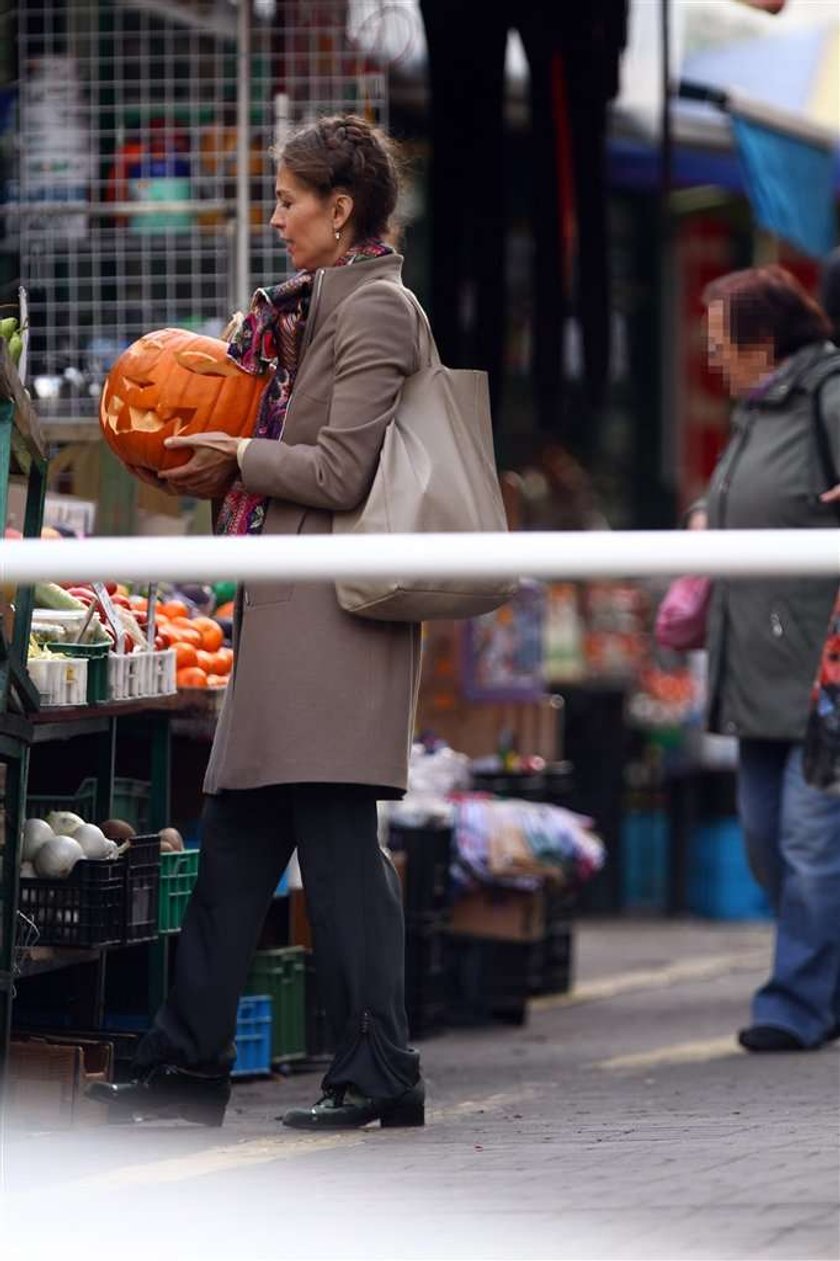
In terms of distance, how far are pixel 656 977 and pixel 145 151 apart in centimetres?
382

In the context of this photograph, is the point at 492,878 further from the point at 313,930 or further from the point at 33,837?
the point at 313,930

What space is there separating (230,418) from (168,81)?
282 cm

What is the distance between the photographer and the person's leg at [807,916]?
6.95m

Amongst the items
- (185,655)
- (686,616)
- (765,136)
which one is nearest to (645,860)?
(765,136)

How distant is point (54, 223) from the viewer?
775 cm

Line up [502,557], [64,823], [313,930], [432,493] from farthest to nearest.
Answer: [64,823] < [313,930] < [432,493] < [502,557]

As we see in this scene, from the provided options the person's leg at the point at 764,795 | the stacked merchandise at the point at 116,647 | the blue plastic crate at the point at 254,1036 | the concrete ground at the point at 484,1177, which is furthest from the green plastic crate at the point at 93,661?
the person's leg at the point at 764,795

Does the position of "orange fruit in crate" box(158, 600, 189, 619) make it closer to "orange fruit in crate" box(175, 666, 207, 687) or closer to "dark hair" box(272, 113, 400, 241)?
"orange fruit in crate" box(175, 666, 207, 687)

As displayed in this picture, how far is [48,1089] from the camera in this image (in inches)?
197

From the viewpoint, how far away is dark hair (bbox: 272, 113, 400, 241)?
494 centimetres

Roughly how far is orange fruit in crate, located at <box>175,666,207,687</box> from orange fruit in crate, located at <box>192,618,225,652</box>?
0.17 meters

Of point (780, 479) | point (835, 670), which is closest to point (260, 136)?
point (780, 479)

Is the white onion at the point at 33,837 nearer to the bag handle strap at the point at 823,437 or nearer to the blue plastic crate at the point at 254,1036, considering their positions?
the blue plastic crate at the point at 254,1036

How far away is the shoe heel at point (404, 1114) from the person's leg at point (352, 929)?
0.04 metres
